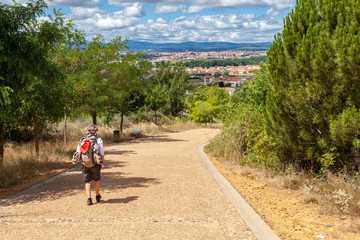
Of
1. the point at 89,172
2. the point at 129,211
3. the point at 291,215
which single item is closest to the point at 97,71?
the point at 89,172

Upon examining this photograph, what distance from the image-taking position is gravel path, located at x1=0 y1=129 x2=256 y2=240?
199 inches

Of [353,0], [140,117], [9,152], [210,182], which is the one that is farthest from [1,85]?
[140,117]

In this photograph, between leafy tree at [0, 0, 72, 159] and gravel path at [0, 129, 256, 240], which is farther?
leafy tree at [0, 0, 72, 159]

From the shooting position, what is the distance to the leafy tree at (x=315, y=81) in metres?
6.91

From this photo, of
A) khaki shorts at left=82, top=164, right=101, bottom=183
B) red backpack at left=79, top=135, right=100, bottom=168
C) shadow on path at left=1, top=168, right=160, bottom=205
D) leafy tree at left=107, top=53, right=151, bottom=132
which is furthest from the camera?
leafy tree at left=107, top=53, right=151, bottom=132

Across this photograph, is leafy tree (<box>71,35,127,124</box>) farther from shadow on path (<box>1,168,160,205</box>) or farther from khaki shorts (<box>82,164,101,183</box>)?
khaki shorts (<box>82,164,101,183</box>)

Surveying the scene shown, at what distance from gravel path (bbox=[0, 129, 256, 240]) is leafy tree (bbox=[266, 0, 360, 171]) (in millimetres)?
2121

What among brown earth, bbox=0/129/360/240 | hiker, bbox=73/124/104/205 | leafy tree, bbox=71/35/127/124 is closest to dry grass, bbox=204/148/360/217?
brown earth, bbox=0/129/360/240

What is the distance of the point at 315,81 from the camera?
728 cm

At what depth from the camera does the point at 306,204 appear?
22.0ft

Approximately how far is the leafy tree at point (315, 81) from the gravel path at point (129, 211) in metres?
2.12

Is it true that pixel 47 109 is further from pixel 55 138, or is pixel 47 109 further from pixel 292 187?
pixel 292 187

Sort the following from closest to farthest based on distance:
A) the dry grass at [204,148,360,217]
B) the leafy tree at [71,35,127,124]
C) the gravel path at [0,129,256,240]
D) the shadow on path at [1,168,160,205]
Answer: the gravel path at [0,129,256,240] → the dry grass at [204,148,360,217] → the shadow on path at [1,168,160,205] → the leafy tree at [71,35,127,124]

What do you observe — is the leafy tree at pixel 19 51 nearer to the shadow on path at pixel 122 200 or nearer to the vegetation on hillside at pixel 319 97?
the shadow on path at pixel 122 200
